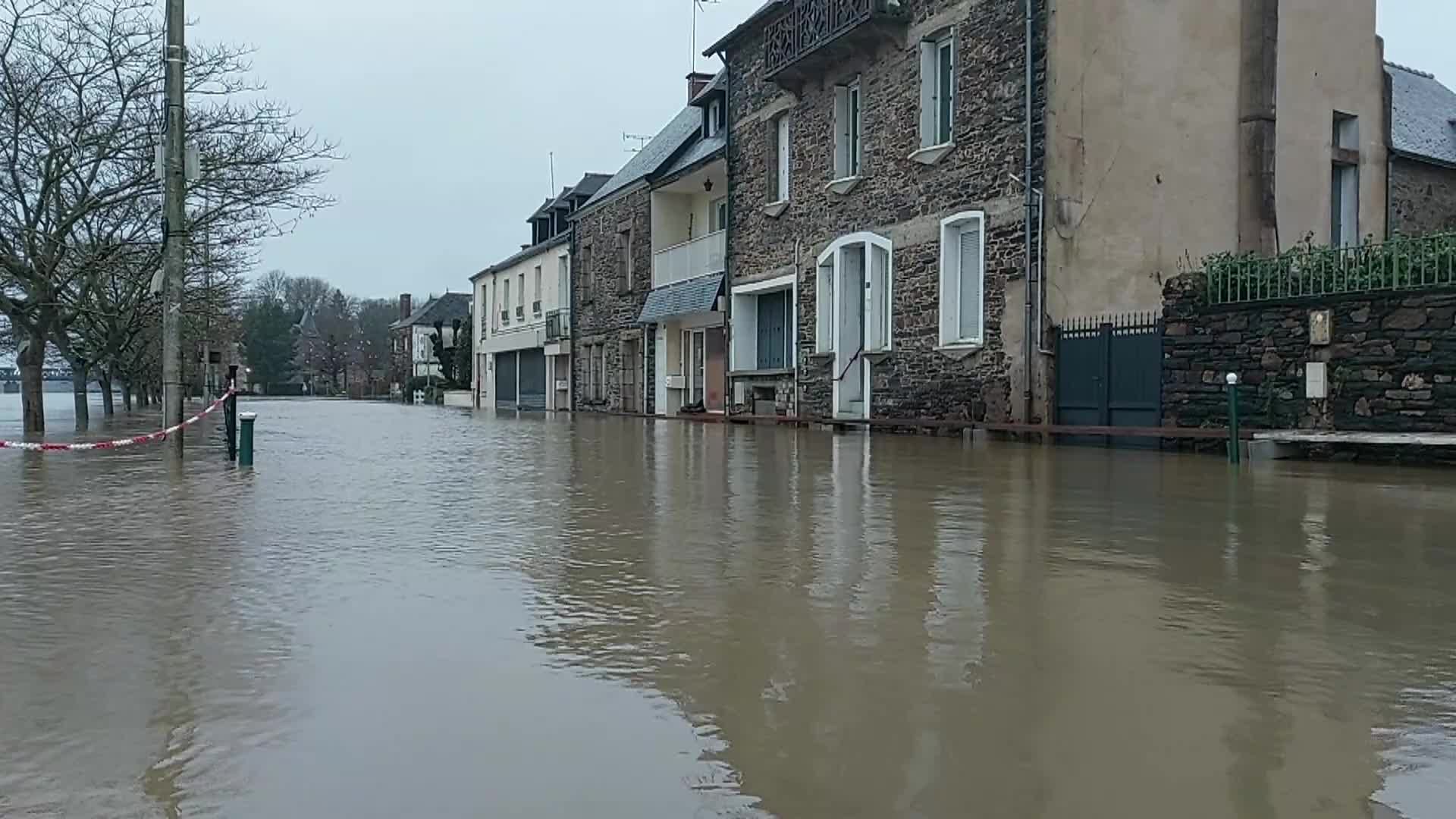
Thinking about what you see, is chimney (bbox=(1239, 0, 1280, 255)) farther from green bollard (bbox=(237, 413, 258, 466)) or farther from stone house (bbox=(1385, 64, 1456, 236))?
green bollard (bbox=(237, 413, 258, 466))

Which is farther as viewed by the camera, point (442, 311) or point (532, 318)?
point (442, 311)

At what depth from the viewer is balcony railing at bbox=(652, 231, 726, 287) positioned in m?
27.0

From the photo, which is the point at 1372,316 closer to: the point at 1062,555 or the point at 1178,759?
the point at 1062,555

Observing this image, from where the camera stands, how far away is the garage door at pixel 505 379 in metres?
47.0

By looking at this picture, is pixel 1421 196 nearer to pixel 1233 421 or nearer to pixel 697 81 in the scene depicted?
pixel 1233 421

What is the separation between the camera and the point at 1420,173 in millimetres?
20906

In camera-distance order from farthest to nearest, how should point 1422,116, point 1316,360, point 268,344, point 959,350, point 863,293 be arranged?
point 268,344 → point 1422,116 → point 863,293 → point 959,350 → point 1316,360

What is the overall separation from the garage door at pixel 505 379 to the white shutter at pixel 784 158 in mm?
24491

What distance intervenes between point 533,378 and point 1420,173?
101 ft

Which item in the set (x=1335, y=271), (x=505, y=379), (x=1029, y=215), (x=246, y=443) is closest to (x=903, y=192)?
(x=1029, y=215)

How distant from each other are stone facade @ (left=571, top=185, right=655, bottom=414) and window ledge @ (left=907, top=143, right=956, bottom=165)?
44.6 ft

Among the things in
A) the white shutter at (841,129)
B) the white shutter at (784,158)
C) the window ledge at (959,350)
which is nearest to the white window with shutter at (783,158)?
the white shutter at (784,158)

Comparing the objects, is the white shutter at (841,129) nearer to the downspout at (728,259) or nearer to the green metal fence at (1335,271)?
the downspout at (728,259)

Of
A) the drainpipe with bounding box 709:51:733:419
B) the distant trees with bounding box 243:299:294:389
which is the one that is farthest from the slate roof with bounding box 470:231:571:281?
the distant trees with bounding box 243:299:294:389
